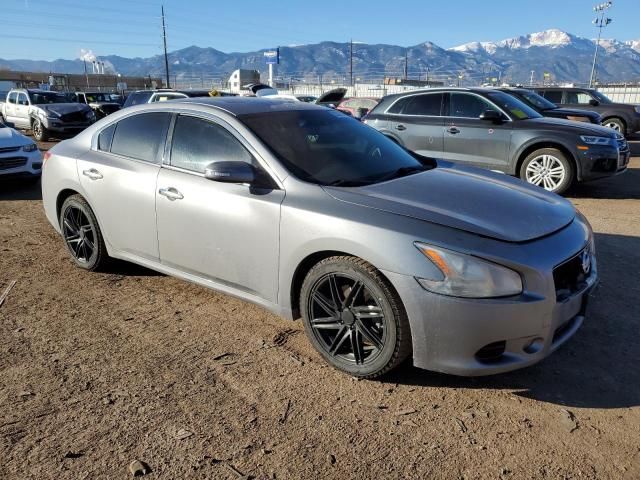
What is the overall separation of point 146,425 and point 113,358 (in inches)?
31.9

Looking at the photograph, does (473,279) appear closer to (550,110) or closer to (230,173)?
(230,173)

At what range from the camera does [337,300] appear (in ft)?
9.83

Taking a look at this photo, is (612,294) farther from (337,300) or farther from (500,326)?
(337,300)

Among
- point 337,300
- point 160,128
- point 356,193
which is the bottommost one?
point 337,300

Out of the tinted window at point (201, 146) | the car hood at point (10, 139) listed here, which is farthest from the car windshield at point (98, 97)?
the tinted window at point (201, 146)

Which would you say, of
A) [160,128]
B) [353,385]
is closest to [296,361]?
[353,385]

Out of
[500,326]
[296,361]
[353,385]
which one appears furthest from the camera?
[296,361]

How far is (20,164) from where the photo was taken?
8.88 m

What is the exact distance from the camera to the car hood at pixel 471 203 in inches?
111

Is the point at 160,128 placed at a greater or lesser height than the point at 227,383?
greater

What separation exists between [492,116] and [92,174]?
242 inches

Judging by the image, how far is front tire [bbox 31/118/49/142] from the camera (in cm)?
1678

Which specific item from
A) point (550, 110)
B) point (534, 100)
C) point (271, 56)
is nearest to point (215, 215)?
point (550, 110)

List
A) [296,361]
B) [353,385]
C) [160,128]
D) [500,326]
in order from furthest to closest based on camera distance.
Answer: [160,128], [296,361], [353,385], [500,326]
